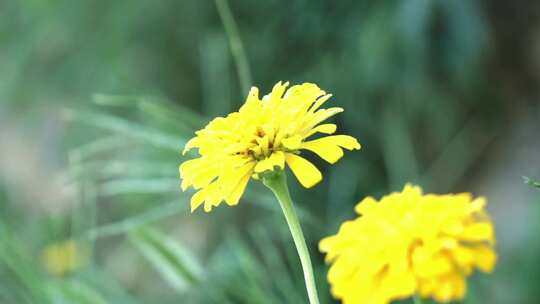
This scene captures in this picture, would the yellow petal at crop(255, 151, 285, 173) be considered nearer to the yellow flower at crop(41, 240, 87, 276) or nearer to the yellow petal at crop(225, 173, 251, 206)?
the yellow petal at crop(225, 173, 251, 206)

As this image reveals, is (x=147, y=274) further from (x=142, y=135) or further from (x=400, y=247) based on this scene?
(x=400, y=247)

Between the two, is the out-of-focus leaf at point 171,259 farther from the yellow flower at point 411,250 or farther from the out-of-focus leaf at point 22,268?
the yellow flower at point 411,250

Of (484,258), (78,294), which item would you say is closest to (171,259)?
(78,294)

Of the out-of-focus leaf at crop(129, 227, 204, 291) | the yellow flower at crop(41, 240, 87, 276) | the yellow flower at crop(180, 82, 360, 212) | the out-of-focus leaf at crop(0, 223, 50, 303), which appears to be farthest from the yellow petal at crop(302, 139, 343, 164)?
the yellow flower at crop(41, 240, 87, 276)

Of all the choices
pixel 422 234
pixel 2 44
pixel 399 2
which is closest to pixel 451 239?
pixel 422 234

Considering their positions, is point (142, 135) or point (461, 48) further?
point (461, 48)

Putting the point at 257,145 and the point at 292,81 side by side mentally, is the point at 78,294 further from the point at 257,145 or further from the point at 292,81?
the point at 292,81


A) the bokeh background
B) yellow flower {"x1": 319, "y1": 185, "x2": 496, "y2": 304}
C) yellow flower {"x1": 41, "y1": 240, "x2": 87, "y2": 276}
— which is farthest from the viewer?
the bokeh background
